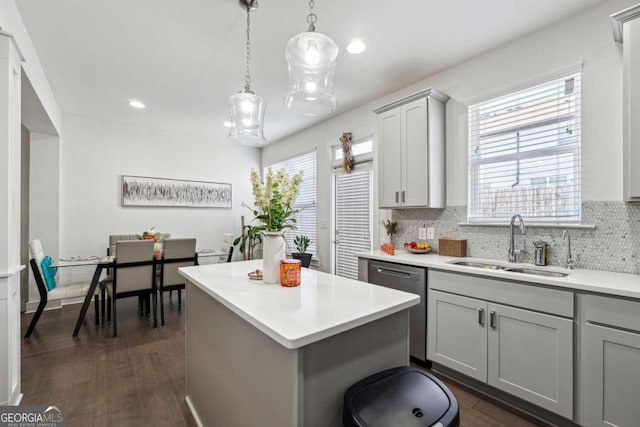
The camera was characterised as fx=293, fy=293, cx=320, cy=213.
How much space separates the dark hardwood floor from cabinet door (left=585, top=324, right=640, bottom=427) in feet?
1.39

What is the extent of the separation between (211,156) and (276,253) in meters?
4.77

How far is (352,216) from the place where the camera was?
4.23 meters

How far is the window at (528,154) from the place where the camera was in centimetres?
→ 229

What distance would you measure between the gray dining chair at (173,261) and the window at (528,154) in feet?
11.1

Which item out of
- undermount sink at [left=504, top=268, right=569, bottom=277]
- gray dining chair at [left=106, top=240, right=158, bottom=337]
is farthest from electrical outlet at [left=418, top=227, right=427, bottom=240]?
gray dining chair at [left=106, top=240, right=158, bottom=337]

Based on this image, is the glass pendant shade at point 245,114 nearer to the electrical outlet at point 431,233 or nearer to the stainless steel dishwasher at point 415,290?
the stainless steel dishwasher at point 415,290

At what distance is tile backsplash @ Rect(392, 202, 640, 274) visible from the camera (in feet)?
6.57

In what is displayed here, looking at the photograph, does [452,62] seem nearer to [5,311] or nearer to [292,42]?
[292,42]

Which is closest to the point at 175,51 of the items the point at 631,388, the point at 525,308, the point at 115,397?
the point at 115,397

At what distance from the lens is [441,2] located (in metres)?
2.12

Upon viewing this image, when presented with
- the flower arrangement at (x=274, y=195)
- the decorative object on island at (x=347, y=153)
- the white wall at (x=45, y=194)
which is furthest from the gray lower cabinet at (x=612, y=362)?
the white wall at (x=45, y=194)

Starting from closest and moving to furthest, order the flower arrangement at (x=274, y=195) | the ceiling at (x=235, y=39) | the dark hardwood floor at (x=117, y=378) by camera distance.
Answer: the flower arrangement at (x=274, y=195)
the dark hardwood floor at (x=117, y=378)
the ceiling at (x=235, y=39)

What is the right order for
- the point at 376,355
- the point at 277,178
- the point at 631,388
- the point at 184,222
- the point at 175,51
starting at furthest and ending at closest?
1. the point at 184,222
2. the point at 175,51
3. the point at 277,178
4. the point at 631,388
5. the point at 376,355

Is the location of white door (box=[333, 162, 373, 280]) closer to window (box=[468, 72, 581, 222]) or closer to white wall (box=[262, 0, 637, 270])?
white wall (box=[262, 0, 637, 270])
